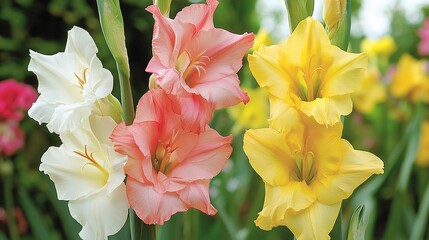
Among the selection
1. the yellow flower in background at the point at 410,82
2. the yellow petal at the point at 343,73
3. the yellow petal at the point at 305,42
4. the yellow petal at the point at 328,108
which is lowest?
the yellow flower in background at the point at 410,82

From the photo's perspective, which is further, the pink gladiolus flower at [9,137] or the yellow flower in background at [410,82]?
the yellow flower in background at [410,82]

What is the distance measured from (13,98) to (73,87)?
0.98 meters

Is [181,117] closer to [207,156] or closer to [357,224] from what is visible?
[207,156]

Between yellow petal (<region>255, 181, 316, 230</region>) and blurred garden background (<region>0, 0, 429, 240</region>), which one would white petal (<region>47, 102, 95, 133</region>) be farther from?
blurred garden background (<region>0, 0, 429, 240</region>)

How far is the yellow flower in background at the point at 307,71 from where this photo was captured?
0.72 meters

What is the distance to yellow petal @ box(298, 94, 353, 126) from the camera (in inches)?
27.4

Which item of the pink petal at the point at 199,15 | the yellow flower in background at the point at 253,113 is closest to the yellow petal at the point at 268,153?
the pink petal at the point at 199,15

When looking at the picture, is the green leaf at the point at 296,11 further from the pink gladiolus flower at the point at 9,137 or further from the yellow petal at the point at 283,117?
the pink gladiolus flower at the point at 9,137

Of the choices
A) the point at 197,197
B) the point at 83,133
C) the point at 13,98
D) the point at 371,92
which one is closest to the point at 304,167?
the point at 197,197

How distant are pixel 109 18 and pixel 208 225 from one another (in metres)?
0.93

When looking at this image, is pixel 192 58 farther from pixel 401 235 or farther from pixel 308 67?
pixel 401 235

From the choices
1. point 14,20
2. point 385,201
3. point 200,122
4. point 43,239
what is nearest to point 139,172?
point 200,122

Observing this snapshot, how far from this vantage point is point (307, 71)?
0.75 metres

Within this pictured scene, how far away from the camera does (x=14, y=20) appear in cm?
238
